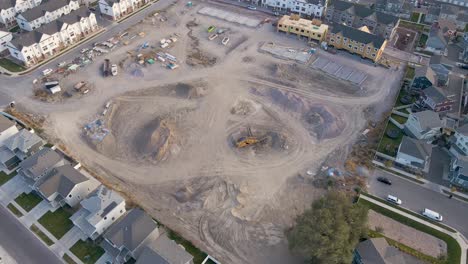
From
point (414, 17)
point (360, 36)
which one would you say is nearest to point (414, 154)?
point (360, 36)

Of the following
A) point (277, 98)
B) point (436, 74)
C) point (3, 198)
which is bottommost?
point (3, 198)

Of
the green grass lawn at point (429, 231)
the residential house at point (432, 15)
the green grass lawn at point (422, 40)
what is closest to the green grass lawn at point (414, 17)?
the residential house at point (432, 15)

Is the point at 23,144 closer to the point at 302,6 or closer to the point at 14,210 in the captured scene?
the point at 14,210

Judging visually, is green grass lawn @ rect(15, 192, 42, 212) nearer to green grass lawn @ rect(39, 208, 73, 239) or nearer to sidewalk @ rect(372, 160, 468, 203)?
green grass lawn @ rect(39, 208, 73, 239)

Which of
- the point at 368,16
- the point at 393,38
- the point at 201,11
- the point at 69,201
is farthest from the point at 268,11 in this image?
the point at 69,201

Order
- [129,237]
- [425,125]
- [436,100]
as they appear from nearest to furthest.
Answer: [129,237] → [425,125] → [436,100]

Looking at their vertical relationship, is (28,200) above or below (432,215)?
below

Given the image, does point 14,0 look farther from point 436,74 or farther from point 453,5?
point 453,5
